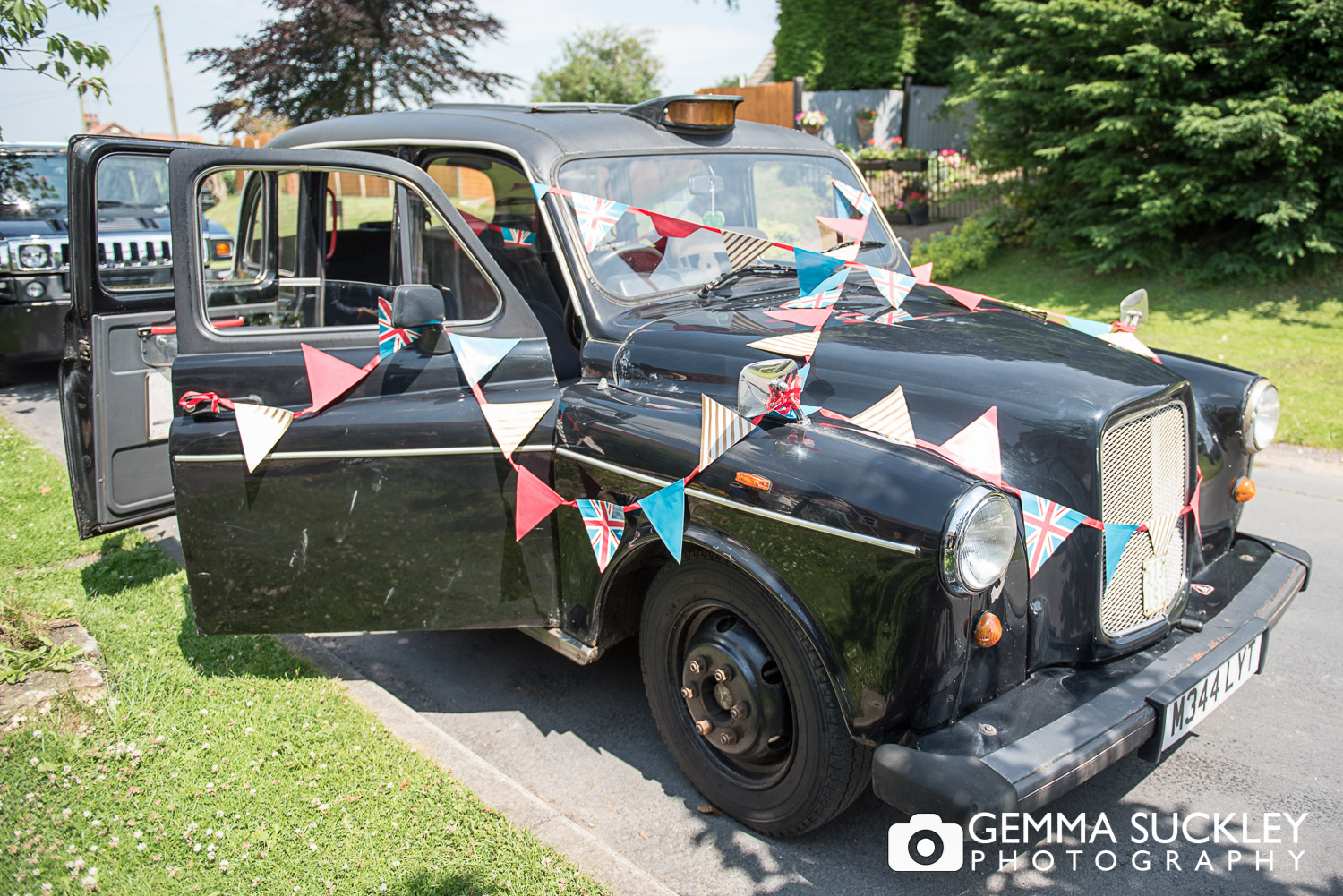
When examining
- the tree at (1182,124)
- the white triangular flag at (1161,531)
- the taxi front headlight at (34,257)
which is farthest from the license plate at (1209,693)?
the taxi front headlight at (34,257)

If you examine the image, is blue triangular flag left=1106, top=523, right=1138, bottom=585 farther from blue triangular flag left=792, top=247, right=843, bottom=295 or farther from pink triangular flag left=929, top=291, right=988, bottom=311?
blue triangular flag left=792, top=247, right=843, bottom=295

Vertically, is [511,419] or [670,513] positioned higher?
[511,419]

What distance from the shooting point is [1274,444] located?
6.74 meters

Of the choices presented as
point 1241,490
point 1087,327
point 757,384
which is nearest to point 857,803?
point 757,384

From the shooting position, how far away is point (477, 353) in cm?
334

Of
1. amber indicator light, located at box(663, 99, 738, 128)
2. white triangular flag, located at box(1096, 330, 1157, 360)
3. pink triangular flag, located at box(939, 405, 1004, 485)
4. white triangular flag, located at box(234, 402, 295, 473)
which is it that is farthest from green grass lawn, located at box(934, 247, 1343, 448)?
white triangular flag, located at box(234, 402, 295, 473)

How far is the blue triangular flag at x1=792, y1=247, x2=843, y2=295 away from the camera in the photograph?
139 inches

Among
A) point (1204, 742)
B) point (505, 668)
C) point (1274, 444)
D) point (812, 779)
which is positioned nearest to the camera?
point (812, 779)

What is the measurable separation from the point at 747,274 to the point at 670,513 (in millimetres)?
1251

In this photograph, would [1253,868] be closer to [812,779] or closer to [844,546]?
[812,779]

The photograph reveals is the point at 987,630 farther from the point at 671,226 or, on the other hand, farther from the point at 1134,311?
the point at 1134,311

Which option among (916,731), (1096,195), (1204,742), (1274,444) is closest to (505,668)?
(916,731)

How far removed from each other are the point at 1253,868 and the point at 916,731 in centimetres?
127

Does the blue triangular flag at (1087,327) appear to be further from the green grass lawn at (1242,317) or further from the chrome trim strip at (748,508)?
the green grass lawn at (1242,317)
